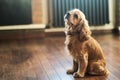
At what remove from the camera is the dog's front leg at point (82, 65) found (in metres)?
2.89

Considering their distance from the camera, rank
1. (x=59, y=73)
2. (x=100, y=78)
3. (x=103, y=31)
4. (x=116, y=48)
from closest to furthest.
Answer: (x=100, y=78)
(x=59, y=73)
(x=116, y=48)
(x=103, y=31)

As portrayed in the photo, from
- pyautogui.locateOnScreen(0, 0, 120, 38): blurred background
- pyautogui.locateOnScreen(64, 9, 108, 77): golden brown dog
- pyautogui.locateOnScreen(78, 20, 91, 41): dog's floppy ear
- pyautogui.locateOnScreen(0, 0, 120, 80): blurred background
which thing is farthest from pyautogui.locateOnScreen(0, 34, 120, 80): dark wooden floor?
pyautogui.locateOnScreen(0, 0, 120, 38): blurred background

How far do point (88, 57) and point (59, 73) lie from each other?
1.35 feet

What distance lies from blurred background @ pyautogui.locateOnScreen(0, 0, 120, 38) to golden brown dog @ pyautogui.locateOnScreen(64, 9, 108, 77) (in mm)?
3324

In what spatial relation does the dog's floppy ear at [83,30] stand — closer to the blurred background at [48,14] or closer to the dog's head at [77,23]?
the dog's head at [77,23]

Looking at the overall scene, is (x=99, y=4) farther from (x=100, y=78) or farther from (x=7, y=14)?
(x=100, y=78)

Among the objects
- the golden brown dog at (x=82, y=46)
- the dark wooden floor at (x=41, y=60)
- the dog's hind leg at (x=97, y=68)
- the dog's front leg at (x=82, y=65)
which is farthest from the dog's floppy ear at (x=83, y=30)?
the dark wooden floor at (x=41, y=60)

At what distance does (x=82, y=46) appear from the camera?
2895mm

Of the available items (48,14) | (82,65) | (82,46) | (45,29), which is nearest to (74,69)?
(82,65)

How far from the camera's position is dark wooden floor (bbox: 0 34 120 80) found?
309 cm

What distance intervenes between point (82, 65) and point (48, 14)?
12.4 feet

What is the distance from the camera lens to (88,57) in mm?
2977

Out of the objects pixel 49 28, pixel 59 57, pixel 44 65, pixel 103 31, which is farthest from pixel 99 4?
pixel 44 65

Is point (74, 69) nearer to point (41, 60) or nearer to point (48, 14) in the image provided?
point (41, 60)
